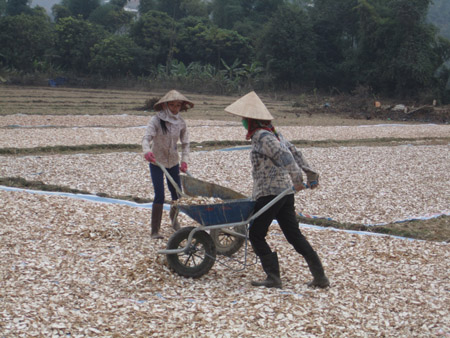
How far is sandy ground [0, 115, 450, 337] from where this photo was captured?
133 inches

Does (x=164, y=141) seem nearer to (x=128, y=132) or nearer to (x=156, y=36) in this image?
(x=128, y=132)

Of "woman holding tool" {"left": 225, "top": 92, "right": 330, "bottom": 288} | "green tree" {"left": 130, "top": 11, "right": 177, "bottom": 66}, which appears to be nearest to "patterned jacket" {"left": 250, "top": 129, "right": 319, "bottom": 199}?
"woman holding tool" {"left": 225, "top": 92, "right": 330, "bottom": 288}

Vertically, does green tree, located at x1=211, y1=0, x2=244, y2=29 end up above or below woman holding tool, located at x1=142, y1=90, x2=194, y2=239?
above

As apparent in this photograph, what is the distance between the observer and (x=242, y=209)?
12.8 feet

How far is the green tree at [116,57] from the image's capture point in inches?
1277

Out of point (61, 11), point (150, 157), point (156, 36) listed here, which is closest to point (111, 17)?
point (61, 11)

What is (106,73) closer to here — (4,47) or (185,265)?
(4,47)

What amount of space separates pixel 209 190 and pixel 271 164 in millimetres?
751

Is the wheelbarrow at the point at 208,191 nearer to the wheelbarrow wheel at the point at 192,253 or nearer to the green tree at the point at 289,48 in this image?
the wheelbarrow wheel at the point at 192,253

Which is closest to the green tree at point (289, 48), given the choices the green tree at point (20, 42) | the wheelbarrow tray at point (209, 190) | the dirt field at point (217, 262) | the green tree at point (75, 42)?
the green tree at point (75, 42)

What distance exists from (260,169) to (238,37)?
32.7m

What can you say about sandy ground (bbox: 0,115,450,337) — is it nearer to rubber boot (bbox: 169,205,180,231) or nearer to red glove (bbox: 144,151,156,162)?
rubber boot (bbox: 169,205,180,231)

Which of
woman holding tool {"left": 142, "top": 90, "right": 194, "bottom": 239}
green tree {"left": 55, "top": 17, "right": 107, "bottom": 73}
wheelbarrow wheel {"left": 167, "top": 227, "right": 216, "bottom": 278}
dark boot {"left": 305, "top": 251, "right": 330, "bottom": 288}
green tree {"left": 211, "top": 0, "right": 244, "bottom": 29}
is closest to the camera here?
dark boot {"left": 305, "top": 251, "right": 330, "bottom": 288}

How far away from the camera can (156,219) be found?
4.90 m
